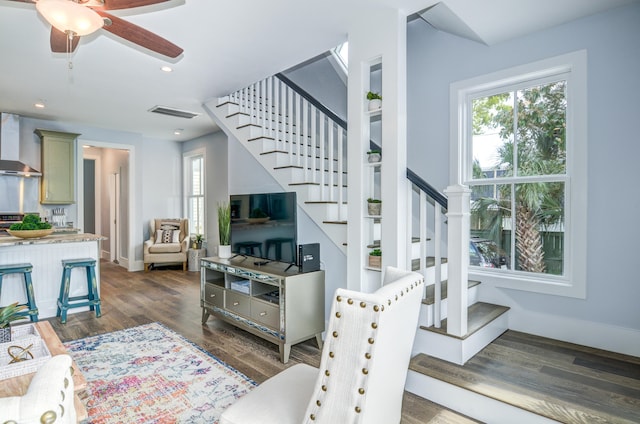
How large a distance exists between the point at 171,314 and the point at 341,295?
3619 millimetres

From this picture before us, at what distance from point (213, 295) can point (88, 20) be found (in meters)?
2.63

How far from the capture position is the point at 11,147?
17.2 feet

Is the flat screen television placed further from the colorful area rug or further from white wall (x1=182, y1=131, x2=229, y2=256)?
white wall (x1=182, y1=131, x2=229, y2=256)

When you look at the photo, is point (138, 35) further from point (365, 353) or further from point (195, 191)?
point (195, 191)

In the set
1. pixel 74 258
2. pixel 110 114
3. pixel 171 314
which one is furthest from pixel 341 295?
pixel 110 114

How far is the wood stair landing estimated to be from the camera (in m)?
1.92

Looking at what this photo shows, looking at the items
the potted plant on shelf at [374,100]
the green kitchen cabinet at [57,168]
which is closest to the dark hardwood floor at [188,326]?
the green kitchen cabinet at [57,168]

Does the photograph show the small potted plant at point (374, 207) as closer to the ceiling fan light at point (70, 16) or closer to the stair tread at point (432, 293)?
the stair tread at point (432, 293)

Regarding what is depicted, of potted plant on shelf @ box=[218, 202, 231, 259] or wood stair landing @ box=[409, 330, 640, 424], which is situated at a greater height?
potted plant on shelf @ box=[218, 202, 231, 259]

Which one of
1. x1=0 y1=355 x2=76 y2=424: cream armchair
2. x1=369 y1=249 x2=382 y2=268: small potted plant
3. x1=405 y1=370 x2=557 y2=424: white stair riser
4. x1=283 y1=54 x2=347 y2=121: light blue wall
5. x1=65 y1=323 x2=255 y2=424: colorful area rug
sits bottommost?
x1=65 y1=323 x2=255 y2=424: colorful area rug

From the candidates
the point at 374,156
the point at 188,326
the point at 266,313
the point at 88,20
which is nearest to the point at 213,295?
the point at 188,326

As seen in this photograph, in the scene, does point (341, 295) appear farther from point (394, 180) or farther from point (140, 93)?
point (140, 93)

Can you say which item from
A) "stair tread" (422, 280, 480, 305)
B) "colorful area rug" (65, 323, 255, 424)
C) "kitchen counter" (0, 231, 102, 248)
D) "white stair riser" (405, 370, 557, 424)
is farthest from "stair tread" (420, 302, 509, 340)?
"kitchen counter" (0, 231, 102, 248)

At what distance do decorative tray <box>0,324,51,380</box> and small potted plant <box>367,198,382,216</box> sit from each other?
2.10 m
